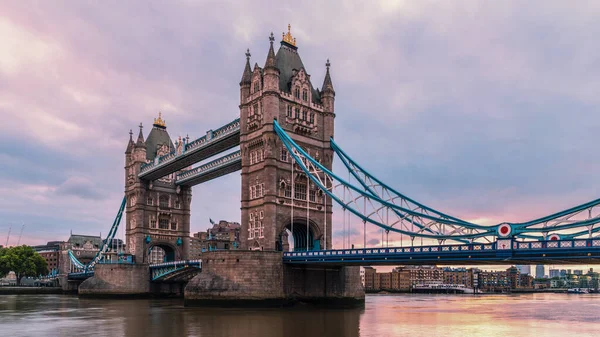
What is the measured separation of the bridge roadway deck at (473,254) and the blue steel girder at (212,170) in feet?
67.3

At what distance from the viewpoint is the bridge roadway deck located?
121ft

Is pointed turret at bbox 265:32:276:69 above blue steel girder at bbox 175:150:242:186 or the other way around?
above

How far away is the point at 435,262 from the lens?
44.1 m

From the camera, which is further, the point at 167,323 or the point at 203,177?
the point at 203,177

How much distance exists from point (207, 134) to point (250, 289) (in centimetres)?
2440

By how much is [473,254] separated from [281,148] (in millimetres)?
23270

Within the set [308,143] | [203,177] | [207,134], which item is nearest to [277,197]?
[308,143]

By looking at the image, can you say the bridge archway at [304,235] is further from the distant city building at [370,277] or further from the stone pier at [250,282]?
the distant city building at [370,277]

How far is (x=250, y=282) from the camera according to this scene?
50000 mm

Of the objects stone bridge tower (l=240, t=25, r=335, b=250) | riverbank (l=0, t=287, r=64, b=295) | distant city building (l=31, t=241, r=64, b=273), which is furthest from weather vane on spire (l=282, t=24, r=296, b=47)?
distant city building (l=31, t=241, r=64, b=273)

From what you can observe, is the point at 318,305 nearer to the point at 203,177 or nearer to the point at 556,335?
the point at 556,335

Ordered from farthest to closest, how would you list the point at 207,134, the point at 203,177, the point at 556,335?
1. the point at 203,177
2. the point at 207,134
3. the point at 556,335

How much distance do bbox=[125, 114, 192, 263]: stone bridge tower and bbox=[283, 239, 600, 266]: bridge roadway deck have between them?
129ft

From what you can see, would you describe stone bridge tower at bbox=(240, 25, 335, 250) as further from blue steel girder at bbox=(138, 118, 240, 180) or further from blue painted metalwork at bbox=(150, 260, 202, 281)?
blue painted metalwork at bbox=(150, 260, 202, 281)
